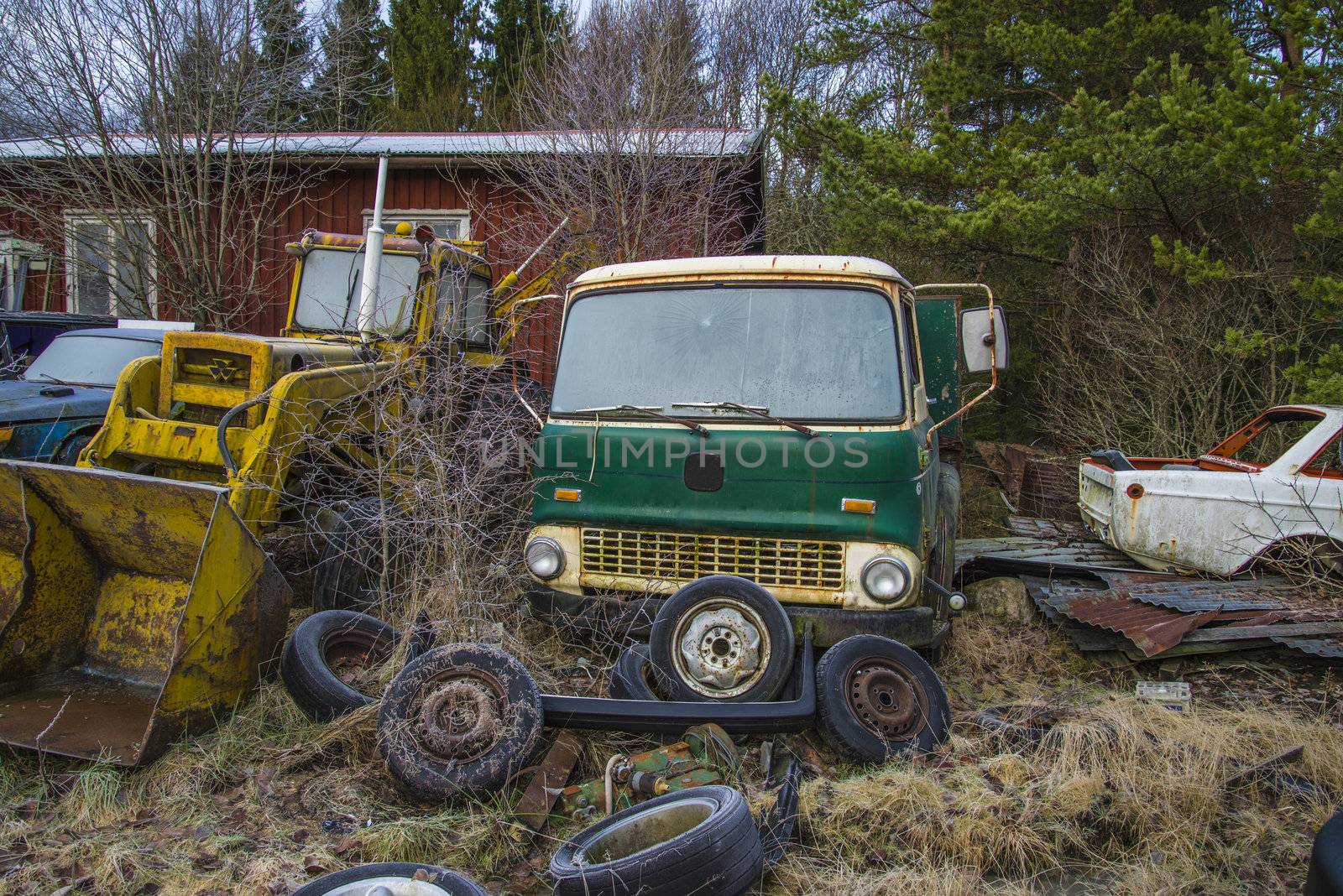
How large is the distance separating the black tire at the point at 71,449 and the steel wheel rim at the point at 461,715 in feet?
16.7

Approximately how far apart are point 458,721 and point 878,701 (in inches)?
70.3

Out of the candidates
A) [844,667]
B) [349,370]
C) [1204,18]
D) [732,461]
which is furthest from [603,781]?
[1204,18]

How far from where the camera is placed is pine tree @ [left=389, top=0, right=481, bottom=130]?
74.5 ft

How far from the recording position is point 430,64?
2298 centimetres

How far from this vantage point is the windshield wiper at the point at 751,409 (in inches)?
166

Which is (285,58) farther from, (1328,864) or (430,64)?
(1328,864)

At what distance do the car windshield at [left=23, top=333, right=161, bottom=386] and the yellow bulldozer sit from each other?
266cm

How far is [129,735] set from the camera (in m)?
3.75

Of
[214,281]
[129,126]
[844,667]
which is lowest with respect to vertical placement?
[844,667]

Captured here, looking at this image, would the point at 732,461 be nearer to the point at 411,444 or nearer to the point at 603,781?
the point at 603,781

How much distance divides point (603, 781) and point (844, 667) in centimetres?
112

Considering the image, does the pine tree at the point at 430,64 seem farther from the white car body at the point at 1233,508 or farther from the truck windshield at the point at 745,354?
the white car body at the point at 1233,508

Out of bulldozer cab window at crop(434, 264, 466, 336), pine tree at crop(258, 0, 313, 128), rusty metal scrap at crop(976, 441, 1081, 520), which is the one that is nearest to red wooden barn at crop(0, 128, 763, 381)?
pine tree at crop(258, 0, 313, 128)

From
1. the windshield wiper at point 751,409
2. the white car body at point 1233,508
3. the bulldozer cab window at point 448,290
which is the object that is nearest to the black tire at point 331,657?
the windshield wiper at point 751,409
